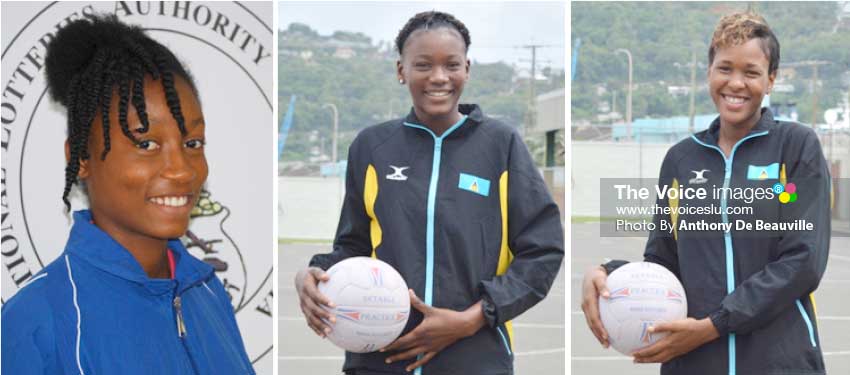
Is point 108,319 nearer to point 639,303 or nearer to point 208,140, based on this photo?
point 639,303

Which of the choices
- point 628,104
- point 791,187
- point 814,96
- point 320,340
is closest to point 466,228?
point 791,187

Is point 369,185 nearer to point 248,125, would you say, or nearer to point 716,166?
point 248,125

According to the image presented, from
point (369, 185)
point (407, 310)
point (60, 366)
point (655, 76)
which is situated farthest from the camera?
point (655, 76)

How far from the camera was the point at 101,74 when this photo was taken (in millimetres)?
1706

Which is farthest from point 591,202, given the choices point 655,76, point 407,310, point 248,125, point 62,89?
point 62,89

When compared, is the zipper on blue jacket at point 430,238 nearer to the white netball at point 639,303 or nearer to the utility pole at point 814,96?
the white netball at point 639,303

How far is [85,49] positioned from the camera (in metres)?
1.76

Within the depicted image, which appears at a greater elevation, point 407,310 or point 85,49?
point 85,49

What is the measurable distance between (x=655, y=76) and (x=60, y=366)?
5.97 m

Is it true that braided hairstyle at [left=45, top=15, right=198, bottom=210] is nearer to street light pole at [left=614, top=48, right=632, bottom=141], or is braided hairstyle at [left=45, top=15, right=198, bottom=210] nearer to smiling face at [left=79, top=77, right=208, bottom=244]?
smiling face at [left=79, top=77, right=208, bottom=244]

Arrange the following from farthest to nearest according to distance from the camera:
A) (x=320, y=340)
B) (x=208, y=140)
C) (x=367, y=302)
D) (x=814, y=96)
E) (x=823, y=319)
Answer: (x=823, y=319) < (x=814, y=96) < (x=320, y=340) < (x=208, y=140) < (x=367, y=302)

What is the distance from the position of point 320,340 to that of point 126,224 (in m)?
4.85

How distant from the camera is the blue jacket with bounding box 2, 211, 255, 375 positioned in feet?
4.88

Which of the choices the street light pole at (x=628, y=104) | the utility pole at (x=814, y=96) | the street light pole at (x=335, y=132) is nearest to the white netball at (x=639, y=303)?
the street light pole at (x=335, y=132)
